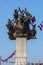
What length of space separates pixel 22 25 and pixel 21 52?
79.2 inches


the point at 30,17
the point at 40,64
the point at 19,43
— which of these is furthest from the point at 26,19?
the point at 40,64

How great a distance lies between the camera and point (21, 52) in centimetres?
2020

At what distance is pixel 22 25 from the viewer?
20.7 meters

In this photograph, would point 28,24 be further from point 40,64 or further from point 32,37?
point 40,64

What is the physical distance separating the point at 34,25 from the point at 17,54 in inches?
98.2

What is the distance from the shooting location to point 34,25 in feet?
67.9

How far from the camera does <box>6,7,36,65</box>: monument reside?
20.2 meters

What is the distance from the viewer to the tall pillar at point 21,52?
Answer: 20094mm

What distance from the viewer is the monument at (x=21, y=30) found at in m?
20.2

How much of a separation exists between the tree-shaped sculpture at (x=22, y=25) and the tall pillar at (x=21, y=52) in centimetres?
46

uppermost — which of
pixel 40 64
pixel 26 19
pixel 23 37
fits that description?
pixel 26 19

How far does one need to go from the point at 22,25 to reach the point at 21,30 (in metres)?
0.40

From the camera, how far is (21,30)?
20.5m

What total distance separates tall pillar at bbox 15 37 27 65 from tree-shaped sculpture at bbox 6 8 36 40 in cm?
46
